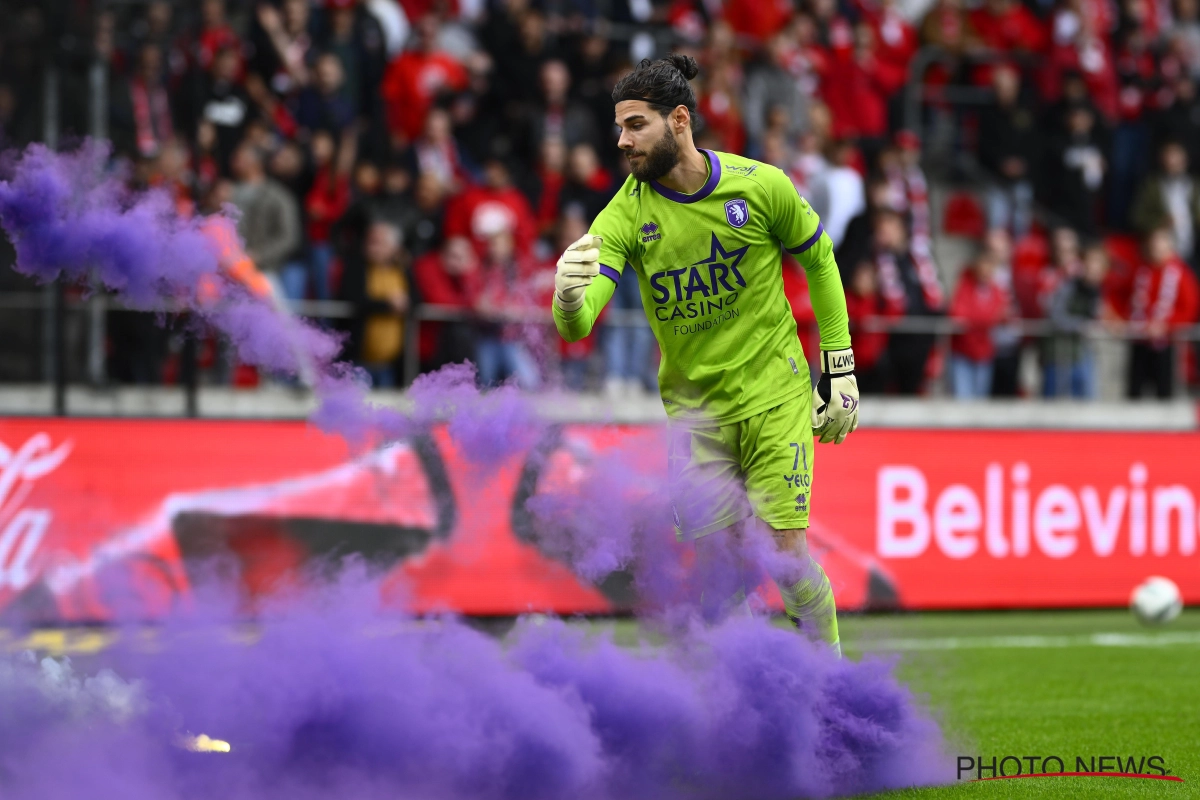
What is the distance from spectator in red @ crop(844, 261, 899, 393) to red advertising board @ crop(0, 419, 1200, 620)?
2052 mm

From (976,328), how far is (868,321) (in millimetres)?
1217

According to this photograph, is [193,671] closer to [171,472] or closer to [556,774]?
[556,774]

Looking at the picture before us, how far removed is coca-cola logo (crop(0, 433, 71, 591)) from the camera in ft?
32.7

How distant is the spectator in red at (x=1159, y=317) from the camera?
1554 centimetres

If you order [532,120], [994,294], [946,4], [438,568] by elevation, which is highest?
[946,4]

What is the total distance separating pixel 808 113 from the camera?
51.8ft

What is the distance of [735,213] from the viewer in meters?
6.22

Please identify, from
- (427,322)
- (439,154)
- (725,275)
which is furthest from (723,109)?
(725,275)

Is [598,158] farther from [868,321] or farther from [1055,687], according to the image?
[1055,687]

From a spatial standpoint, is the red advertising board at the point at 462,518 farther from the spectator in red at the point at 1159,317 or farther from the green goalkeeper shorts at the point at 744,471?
the spectator in red at the point at 1159,317

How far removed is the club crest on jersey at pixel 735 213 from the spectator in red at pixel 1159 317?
1044 cm

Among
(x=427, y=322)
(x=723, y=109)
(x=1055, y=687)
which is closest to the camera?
(x=1055, y=687)

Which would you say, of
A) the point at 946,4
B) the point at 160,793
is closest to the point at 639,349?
the point at 946,4

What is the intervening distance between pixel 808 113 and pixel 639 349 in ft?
13.2
